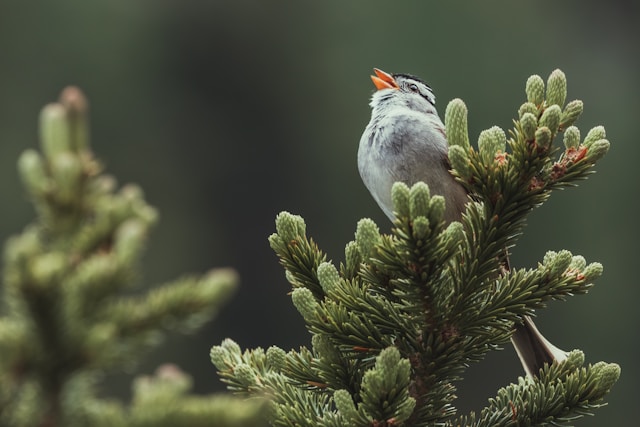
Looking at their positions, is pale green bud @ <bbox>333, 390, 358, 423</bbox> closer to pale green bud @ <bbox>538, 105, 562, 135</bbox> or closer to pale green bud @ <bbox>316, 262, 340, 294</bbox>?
pale green bud @ <bbox>316, 262, 340, 294</bbox>

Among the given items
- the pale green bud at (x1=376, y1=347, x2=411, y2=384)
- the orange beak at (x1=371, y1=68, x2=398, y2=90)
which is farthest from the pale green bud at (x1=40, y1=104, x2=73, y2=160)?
the orange beak at (x1=371, y1=68, x2=398, y2=90)

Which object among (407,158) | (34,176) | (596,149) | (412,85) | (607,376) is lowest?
(607,376)

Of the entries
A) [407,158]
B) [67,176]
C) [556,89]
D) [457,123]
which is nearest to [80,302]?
[67,176]

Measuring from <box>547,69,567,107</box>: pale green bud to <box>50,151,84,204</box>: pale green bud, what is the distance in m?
0.98

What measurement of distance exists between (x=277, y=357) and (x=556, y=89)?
Answer: 0.66 m

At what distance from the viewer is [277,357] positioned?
1729mm

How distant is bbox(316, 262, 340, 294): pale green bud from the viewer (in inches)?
66.8

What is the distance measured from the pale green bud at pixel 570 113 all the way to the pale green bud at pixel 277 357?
618 mm

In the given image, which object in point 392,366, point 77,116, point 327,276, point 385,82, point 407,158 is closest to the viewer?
point 77,116

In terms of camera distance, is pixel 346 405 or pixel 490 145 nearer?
pixel 346 405

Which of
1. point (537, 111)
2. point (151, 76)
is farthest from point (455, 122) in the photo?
point (151, 76)

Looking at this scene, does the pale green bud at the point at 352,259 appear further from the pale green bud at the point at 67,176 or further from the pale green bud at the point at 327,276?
the pale green bud at the point at 67,176

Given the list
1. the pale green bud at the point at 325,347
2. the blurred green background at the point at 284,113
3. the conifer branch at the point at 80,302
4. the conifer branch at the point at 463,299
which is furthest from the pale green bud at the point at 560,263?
the blurred green background at the point at 284,113

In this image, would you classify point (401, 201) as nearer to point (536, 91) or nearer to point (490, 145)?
point (490, 145)
